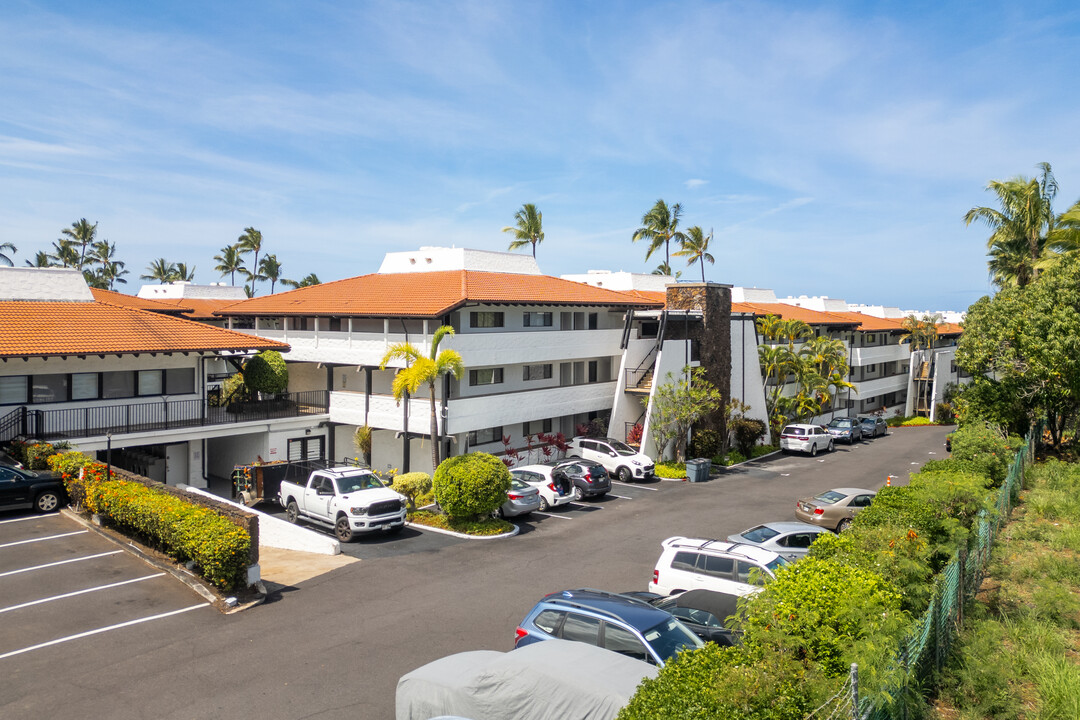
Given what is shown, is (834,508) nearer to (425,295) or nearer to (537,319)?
(537,319)

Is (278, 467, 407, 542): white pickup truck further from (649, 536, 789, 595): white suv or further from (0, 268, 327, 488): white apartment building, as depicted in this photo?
(649, 536, 789, 595): white suv

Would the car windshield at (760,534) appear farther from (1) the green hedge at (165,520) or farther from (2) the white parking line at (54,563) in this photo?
(2) the white parking line at (54,563)

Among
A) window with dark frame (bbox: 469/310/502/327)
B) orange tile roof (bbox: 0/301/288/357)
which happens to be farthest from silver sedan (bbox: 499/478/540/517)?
orange tile roof (bbox: 0/301/288/357)

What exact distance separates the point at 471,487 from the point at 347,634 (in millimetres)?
9298

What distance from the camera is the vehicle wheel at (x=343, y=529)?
74.7ft

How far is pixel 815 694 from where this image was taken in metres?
7.06

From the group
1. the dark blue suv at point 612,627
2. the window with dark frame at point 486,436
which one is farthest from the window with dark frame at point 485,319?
the dark blue suv at point 612,627

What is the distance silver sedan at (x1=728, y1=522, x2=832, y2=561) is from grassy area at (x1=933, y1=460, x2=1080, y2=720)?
4.16 m

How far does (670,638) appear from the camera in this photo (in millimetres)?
11039

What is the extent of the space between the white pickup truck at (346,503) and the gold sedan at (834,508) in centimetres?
1347

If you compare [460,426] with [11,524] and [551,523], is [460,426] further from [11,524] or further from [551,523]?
[11,524]

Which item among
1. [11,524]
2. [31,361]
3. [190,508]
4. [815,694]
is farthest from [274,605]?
[31,361]

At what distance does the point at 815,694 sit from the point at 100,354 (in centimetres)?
2615

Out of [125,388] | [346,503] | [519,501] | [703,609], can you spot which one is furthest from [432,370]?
[703,609]
